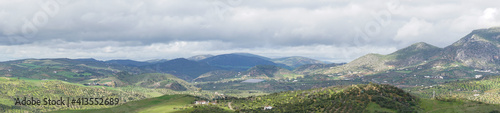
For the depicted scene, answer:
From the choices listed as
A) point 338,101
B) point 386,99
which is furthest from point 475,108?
point 338,101

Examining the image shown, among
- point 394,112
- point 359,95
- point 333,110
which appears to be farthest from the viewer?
point 359,95

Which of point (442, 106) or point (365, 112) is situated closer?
point (365, 112)

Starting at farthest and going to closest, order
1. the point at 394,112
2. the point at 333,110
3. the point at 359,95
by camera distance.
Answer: the point at 359,95 < the point at 333,110 < the point at 394,112

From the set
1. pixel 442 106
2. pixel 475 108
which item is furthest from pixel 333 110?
pixel 475 108

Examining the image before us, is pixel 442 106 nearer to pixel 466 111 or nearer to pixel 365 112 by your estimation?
pixel 466 111

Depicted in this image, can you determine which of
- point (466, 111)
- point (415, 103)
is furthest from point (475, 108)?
point (415, 103)

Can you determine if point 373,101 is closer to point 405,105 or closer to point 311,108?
point 405,105

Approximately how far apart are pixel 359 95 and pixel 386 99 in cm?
1740

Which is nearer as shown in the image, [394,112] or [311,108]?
[394,112]

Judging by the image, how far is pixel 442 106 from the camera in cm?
18712

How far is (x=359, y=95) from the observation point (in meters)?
197

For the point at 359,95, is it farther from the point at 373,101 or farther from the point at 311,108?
the point at 311,108

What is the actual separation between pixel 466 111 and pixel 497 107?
17896 mm

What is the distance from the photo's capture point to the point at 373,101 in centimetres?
18500
